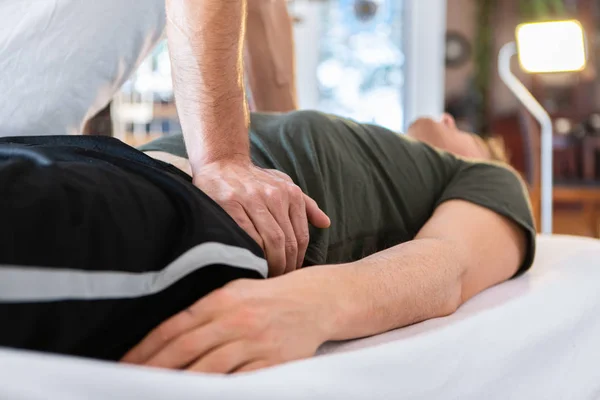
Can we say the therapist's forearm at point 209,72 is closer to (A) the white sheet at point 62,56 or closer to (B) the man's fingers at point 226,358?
(A) the white sheet at point 62,56

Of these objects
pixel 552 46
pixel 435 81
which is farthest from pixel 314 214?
pixel 435 81

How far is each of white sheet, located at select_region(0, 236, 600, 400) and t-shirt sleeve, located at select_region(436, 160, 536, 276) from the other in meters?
0.08

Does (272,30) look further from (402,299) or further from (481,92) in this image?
(481,92)

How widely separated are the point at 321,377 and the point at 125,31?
3.10 feet

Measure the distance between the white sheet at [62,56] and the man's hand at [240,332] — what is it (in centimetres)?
69

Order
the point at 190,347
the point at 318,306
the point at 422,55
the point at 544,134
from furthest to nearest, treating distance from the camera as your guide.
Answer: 1. the point at 422,55
2. the point at 544,134
3. the point at 318,306
4. the point at 190,347

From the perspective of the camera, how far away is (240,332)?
663 millimetres

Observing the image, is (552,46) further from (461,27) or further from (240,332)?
(461,27)

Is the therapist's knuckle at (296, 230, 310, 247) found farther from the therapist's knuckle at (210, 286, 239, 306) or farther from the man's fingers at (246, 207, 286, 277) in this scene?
the therapist's knuckle at (210, 286, 239, 306)

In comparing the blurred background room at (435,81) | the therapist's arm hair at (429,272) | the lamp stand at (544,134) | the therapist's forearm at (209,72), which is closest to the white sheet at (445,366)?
the therapist's arm hair at (429,272)

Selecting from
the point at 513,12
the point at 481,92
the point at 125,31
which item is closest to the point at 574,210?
the point at 481,92

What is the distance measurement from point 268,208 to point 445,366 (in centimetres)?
29

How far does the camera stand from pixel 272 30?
2055 mm

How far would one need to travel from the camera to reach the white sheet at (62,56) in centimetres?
124
